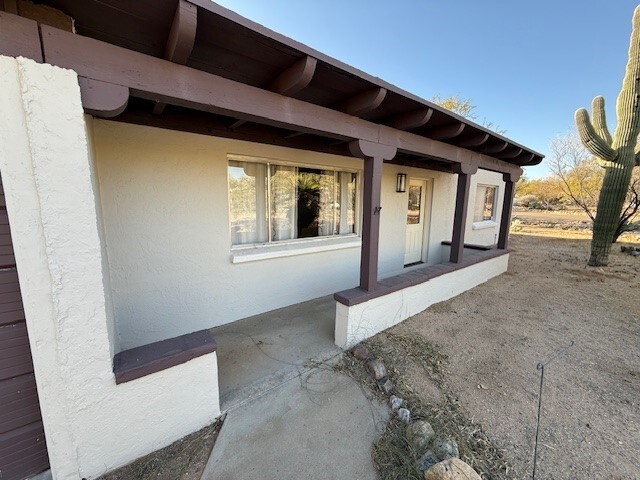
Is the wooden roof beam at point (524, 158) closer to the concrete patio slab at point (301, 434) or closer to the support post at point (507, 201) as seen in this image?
the support post at point (507, 201)

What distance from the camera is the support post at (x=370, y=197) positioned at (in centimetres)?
278

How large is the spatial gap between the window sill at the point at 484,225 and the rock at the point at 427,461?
709 centimetres

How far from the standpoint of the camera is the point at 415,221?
6004 millimetres

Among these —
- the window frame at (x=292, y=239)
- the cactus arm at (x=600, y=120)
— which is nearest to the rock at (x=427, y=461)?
the window frame at (x=292, y=239)

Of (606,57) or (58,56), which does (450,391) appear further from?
(606,57)

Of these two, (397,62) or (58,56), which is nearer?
(58,56)

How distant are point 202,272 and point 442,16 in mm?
9436

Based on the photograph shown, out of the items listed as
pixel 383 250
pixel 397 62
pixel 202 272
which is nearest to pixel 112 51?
pixel 202 272

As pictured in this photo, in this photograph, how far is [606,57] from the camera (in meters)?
8.77

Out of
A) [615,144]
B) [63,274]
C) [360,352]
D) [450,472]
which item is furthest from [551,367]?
[615,144]

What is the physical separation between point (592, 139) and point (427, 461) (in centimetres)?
830

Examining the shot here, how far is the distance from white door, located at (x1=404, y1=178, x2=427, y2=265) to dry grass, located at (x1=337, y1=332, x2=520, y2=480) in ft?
10.3

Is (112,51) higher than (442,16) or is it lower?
lower

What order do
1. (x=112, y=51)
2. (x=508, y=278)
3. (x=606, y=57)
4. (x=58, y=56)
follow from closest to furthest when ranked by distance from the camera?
(x=58, y=56)
(x=112, y=51)
(x=508, y=278)
(x=606, y=57)
